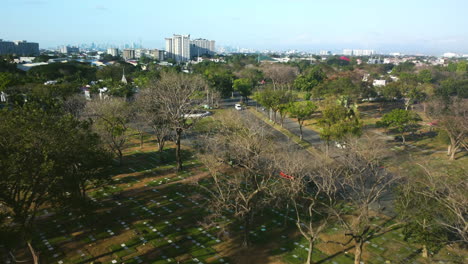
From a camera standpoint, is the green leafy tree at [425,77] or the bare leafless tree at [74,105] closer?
the bare leafless tree at [74,105]

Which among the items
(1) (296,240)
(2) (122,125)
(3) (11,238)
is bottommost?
(1) (296,240)

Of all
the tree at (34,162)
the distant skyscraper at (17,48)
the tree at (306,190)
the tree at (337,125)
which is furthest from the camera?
the distant skyscraper at (17,48)

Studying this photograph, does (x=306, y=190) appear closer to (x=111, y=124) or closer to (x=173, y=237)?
(x=173, y=237)

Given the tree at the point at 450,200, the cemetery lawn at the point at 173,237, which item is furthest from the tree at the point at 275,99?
the tree at the point at 450,200

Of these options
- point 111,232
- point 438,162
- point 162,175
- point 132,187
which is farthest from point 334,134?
point 111,232

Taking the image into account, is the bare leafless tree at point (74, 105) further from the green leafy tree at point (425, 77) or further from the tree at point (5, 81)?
the green leafy tree at point (425, 77)

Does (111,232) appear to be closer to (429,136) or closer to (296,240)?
(296,240)

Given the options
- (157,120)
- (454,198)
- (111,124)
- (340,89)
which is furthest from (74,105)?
(340,89)
